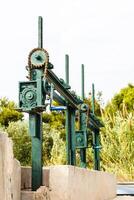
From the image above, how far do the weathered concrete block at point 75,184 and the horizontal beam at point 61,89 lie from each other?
0.81 metres

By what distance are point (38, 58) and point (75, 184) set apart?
122 cm

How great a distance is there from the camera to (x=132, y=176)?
15.8 metres

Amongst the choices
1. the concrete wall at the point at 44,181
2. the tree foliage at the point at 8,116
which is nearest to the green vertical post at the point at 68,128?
the concrete wall at the point at 44,181

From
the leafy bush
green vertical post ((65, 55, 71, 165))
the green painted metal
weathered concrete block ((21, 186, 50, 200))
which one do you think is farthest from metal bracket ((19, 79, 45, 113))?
the leafy bush

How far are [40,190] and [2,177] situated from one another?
1609 mm

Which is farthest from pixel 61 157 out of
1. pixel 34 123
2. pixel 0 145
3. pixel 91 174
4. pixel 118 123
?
pixel 0 145

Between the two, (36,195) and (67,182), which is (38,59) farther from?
(36,195)

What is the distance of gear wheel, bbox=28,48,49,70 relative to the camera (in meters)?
4.73

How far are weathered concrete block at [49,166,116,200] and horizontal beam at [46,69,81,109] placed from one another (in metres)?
0.81

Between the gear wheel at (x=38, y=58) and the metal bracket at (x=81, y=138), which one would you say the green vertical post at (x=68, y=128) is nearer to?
the metal bracket at (x=81, y=138)

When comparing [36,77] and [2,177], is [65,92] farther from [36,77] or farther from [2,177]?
[2,177]


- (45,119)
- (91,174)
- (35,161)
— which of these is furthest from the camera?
(45,119)

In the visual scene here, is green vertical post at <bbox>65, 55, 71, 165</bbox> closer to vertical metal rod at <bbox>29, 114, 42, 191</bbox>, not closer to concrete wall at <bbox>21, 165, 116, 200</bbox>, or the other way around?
concrete wall at <bbox>21, 165, 116, 200</bbox>

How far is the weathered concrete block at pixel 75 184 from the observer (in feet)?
14.7
